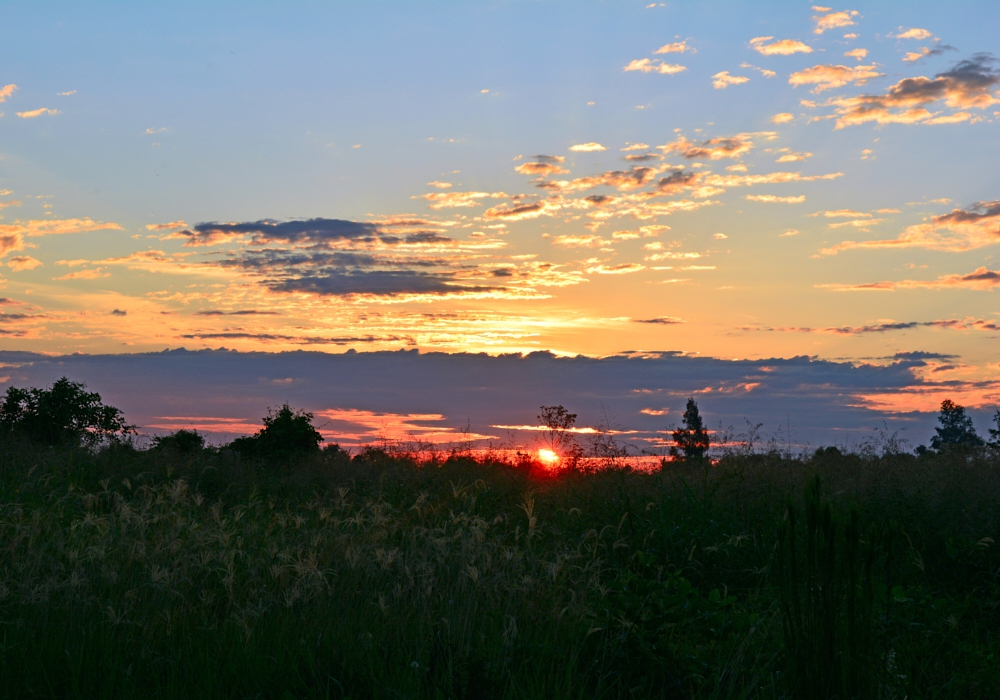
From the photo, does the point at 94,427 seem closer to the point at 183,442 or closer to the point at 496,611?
the point at 183,442

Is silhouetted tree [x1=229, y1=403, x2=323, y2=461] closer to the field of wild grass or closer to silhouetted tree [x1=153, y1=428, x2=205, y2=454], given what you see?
silhouetted tree [x1=153, y1=428, x2=205, y2=454]

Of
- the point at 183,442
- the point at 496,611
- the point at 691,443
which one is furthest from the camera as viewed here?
the point at 183,442

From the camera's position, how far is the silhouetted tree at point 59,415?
14.5m

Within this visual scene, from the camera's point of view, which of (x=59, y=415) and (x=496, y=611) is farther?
(x=59, y=415)

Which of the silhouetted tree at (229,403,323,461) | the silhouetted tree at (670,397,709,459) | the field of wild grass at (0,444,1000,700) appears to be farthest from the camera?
the silhouetted tree at (229,403,323,461)

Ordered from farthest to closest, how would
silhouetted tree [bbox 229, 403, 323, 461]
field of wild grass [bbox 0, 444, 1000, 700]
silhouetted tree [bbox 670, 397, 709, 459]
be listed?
silhouetted tree [bbox 229, 403, 323, 461], silhouetted tree [bbox 670, 397, 709, 459], field of wild grass [bbox 0, 444, 1000, 700]

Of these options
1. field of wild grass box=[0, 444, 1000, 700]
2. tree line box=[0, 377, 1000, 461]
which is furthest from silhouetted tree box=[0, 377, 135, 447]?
field of wild grass box=[0, 444, 1000, 700]

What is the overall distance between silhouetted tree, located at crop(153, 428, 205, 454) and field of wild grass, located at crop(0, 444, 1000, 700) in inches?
256

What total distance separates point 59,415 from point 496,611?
513 inches

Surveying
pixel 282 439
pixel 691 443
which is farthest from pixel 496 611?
pixel 282 439

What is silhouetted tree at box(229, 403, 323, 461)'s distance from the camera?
14.7m

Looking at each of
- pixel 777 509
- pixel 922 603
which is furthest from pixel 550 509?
pixel 922 603

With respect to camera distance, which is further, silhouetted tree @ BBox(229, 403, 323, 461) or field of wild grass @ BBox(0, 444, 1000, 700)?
silhouetted tree @ BBox(229, 403, 323, 461)

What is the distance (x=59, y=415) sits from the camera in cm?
1477
